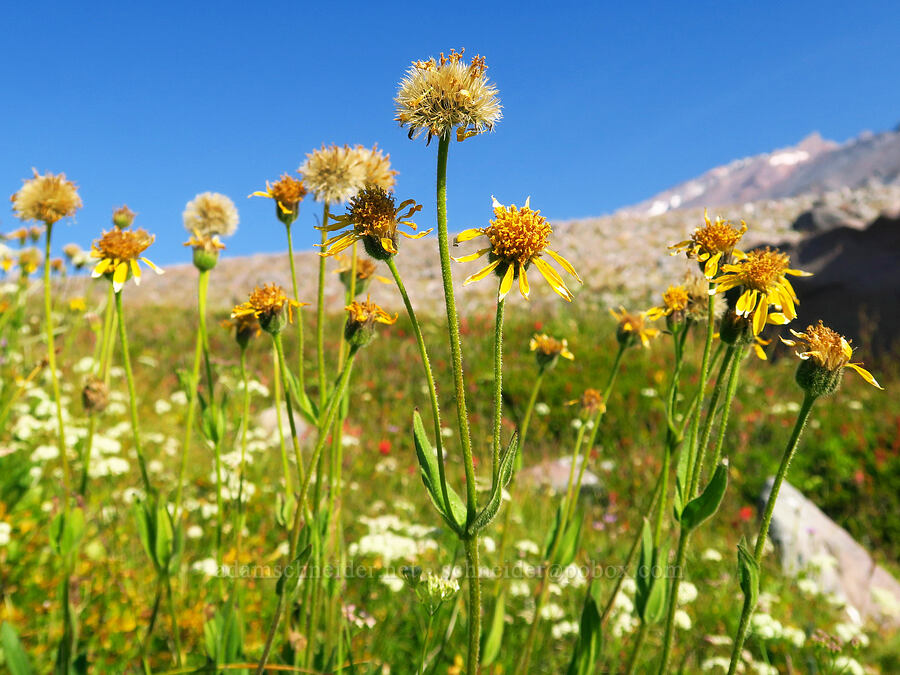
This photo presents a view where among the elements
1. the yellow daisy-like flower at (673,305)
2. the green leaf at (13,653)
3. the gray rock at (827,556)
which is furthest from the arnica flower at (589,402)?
the gray rock at (827,556)

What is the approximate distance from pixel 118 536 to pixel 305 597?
228 centimetres

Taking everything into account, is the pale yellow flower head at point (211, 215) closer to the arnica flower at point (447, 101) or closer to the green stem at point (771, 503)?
the arnica flower at point (447, 101)

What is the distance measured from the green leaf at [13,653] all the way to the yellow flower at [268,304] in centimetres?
131

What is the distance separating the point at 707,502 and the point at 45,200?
8.19 feet

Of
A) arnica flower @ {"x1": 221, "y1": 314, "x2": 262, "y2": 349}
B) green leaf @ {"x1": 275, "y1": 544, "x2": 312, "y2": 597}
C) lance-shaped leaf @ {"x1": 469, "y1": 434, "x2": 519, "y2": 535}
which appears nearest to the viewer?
lance-shaped leaf @ {"x1": 469, "y1": 434, "x2": 519, "y2": 535}

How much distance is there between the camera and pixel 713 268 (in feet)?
5.04

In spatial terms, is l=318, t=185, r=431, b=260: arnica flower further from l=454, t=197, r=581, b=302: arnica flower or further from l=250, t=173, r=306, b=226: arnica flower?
l=250, t=173, r=306, b=226: arnica flower

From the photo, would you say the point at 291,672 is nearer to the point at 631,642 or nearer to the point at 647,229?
the point at 631,642

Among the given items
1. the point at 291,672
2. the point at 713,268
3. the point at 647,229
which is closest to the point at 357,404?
the point at 291,672

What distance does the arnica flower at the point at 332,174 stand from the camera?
1.98 metres

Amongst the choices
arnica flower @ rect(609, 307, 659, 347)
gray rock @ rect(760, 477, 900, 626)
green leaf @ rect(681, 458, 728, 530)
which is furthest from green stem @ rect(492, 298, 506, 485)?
gray rock @ rect(760, 477, 900, 626)

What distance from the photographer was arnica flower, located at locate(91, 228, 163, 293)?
189cm

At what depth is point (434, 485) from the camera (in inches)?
45.2

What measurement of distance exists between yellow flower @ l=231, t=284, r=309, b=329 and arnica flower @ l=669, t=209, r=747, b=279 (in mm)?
1232
